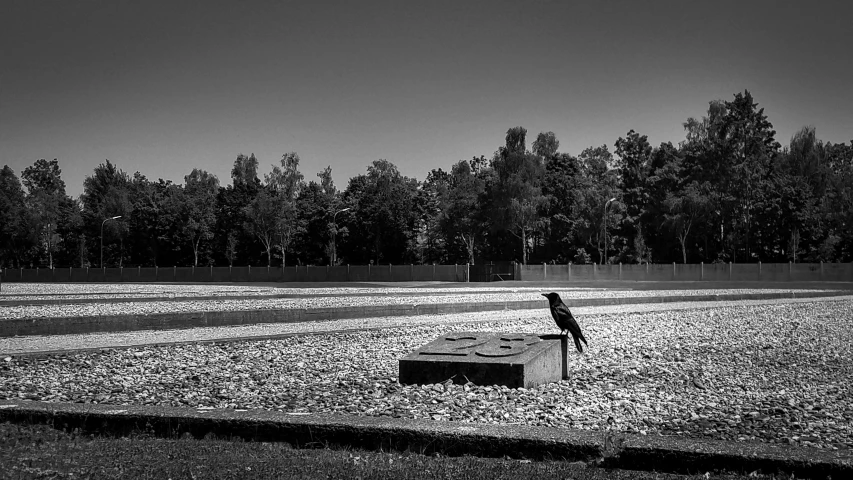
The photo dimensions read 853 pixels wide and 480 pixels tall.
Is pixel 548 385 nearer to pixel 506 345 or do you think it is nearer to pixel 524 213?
pixel 506 345

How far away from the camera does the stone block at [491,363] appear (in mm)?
7000

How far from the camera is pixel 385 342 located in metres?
11.5

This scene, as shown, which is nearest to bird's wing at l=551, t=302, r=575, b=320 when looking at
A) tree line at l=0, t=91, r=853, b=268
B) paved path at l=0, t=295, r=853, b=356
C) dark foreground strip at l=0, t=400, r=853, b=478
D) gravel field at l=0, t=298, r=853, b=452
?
gravel field at l=0, t=298, r=853, b=452

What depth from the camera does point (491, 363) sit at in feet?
23.2

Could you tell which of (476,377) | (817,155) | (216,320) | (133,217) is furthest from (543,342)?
(133,217)

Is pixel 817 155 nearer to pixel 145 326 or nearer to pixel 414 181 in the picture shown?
pixel 414 181

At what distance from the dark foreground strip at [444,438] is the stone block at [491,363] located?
6.44 ft

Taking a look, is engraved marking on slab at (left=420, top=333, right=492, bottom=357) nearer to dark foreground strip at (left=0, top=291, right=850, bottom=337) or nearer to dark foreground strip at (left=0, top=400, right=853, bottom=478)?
dark foreground strip at (left=0, top=400, right=853, bottom=478)

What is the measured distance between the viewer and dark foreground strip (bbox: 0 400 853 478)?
4.23 m

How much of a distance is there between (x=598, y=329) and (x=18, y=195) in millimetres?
91204

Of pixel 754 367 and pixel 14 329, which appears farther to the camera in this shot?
pixel 14 329

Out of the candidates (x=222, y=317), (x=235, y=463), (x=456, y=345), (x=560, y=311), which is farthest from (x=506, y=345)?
(x=222, y=317)

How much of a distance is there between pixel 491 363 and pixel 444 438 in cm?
229

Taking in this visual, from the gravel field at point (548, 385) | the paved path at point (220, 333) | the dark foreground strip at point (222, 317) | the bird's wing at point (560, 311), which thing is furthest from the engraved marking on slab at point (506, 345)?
the dark foreground strip at point (222, 317)
